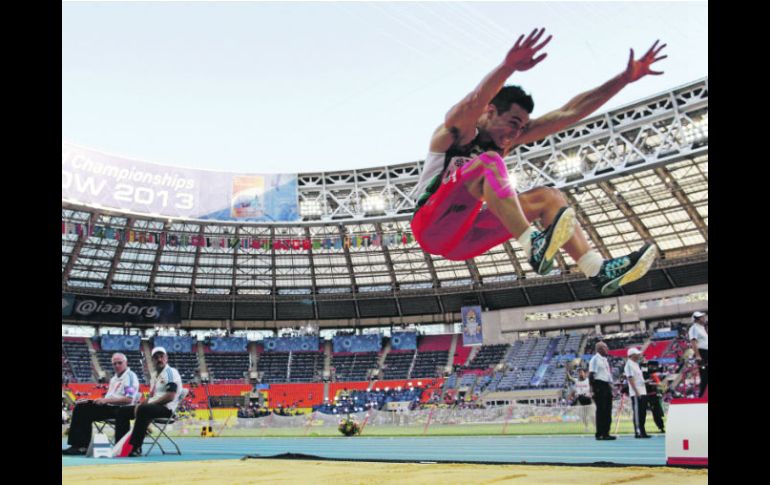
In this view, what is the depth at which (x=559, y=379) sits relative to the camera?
100 feet

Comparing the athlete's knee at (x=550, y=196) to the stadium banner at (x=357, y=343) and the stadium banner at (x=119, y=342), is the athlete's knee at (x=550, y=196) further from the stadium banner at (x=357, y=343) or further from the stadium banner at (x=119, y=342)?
the stadium banner at (x=119, y=342)

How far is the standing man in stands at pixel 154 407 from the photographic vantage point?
10.5 m

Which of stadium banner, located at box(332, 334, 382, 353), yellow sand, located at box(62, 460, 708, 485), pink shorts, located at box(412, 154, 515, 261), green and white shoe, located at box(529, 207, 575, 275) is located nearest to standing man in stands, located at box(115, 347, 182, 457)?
yellow sand, located at box(62, 460, 708, 485)

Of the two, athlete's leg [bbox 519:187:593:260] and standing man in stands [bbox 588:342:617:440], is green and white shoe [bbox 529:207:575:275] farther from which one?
standing man in stands [bbox 588:342:617:440]

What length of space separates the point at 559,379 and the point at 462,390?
5.36 metres

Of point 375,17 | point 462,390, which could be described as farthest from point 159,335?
point 375,17

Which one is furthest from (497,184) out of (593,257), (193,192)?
(193,192)

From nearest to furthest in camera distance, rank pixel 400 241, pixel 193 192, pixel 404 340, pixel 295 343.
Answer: pixel 193 192 → pixel 400 241 → pixel 404 340 → pixel 295 343

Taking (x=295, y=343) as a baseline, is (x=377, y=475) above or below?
above

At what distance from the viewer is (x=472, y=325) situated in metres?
35.5

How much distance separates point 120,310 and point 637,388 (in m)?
30.2

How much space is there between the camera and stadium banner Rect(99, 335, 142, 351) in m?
36.8

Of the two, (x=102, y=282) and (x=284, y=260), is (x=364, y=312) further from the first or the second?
(x=102, y=282)

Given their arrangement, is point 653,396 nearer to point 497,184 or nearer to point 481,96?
point 497,184
